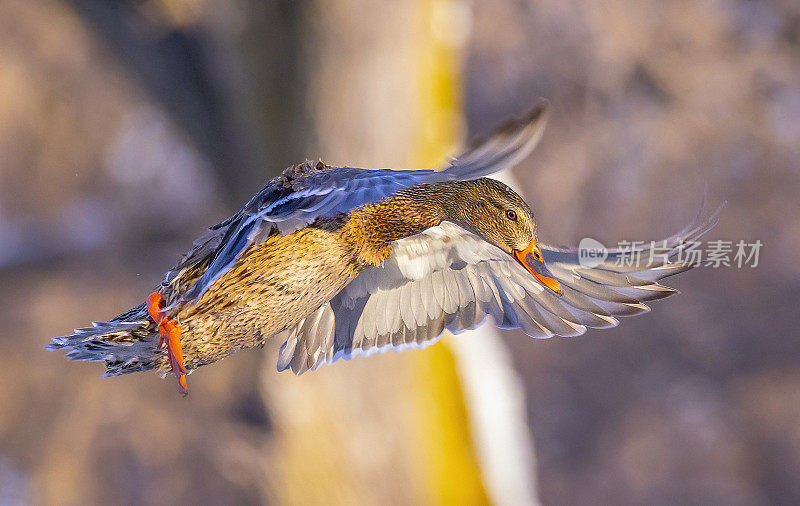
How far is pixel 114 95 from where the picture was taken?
93.1 inches

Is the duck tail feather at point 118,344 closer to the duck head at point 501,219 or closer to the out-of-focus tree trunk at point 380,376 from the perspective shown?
the duck head at point 501,219

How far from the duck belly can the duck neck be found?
0.6 inches

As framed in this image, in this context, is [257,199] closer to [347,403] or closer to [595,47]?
[347,403]

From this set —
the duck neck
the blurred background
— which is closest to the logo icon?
the duck neck

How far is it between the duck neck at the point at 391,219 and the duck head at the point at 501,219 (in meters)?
0.01

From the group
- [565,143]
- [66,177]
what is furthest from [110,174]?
[565,143]

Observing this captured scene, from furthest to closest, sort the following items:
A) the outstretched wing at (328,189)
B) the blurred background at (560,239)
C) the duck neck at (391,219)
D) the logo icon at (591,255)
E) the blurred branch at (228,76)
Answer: the blurred background at (560,239), the blurred branch at (228,76), the logo icon at (591,255), the duck neck at (391,219), the outstretched wing at (328,189)

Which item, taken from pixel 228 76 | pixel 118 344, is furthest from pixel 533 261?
pixel 228 76

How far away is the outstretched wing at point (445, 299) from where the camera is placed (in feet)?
2.27

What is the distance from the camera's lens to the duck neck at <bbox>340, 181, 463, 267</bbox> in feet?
1.87

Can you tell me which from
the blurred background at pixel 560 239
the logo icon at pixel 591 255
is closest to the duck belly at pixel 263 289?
the logo icon at pixel 591 255

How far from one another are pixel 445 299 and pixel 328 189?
0.81 ft

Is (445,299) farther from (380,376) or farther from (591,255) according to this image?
(380,376)

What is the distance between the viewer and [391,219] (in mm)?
578
